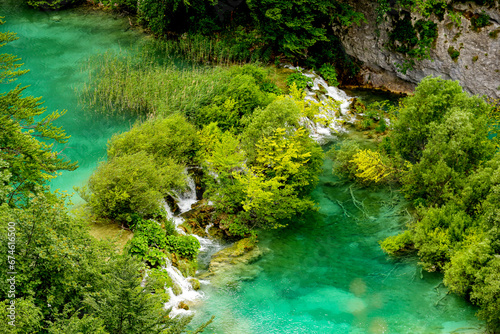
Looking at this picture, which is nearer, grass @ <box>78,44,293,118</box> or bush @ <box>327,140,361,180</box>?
bush @ <box>327,140,361,180</box>

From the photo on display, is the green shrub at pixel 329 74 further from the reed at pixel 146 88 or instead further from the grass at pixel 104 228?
the grass at pixel 104 228

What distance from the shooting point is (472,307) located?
15258 millimetres

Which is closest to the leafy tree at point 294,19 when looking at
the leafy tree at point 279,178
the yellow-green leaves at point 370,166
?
the yellow-green leaves at point 370,166

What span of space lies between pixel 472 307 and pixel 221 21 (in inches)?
930

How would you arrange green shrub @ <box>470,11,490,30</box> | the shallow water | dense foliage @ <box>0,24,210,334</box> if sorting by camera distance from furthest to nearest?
green shrub @ <box>470,11,490,30</box> → the shallow water → dense foliage @ <box>0,24,210,334</box>

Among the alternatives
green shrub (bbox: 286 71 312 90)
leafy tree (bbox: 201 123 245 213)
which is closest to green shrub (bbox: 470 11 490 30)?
green shrub (bbox: 286 71 312 90)

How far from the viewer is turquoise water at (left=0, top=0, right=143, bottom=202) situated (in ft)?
74.4

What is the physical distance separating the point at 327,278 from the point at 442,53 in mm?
16498

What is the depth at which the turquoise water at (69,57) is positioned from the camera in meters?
22.7

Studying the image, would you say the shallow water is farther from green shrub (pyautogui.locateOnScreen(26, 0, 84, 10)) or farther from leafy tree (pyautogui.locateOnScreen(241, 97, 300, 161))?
green shrub (pyautogui.locateOnScreen(26, 0, 84, 10))

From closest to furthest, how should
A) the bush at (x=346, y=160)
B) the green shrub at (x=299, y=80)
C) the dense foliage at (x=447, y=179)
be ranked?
the dense foliage at (x=447, y=179)
the bush at (x=346, y=160)
the green shrub at (x=299, y=80)

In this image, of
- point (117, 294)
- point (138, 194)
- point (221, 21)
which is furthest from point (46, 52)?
point (117, 294)

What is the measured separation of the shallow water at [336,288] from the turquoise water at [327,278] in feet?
0.11

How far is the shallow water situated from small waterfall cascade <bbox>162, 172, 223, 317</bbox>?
1.92ft
